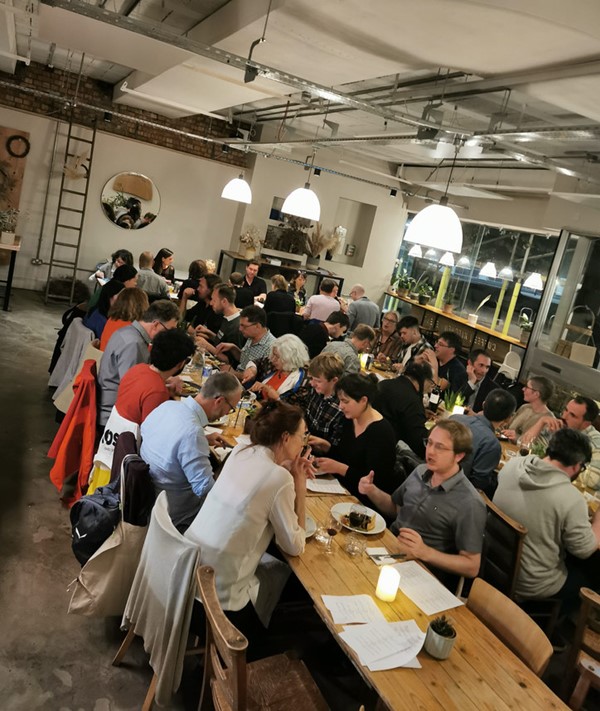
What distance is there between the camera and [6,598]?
3.18 metres

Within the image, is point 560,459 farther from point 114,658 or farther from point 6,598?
point 6,598

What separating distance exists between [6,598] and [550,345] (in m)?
7.14

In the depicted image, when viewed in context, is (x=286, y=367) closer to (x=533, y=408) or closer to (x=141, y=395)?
(x=141, y=395)

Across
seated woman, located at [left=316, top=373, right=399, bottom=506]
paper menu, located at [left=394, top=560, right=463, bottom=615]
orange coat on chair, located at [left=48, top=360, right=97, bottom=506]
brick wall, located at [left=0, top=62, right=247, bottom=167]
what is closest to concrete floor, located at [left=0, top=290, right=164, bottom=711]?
orange coat on chair, located at [left=48, top=360, right=97, bottom=506]

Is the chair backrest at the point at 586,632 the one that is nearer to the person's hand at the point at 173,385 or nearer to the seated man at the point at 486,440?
the seated man at the point at 486,440

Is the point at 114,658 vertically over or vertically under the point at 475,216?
under

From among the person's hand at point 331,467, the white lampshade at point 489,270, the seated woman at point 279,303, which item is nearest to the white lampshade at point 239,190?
the seated woman at point 279,303

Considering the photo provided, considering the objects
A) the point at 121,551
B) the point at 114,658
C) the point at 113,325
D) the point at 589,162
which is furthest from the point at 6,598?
the point at 589,162

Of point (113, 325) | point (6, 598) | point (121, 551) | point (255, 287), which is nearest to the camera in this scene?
point (121, 551)

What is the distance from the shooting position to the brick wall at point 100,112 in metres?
9.79

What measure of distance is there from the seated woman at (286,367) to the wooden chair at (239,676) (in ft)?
7.60

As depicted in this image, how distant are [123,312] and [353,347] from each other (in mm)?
2123

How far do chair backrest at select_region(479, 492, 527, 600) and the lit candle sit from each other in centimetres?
102

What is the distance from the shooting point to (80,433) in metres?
4.02
